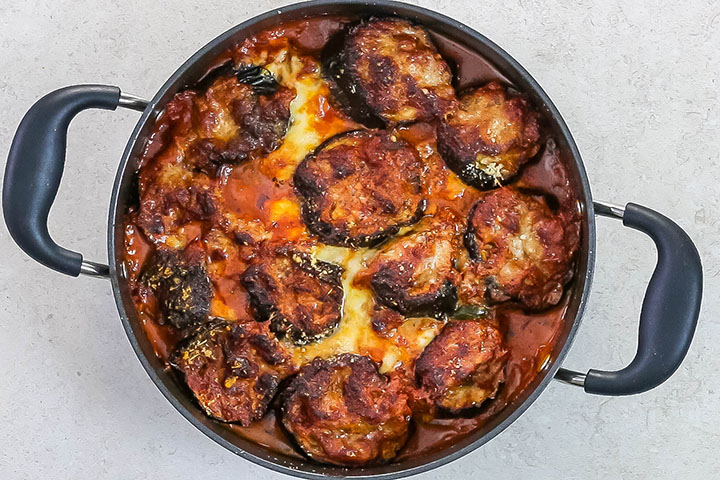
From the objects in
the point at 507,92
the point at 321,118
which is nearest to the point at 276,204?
Result: the point at 321,118

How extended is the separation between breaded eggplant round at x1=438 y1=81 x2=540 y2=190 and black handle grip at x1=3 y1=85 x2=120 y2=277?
871 millimetres

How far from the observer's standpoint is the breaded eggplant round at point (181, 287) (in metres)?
2.55

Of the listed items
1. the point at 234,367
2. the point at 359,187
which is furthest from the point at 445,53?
the point at 234,367

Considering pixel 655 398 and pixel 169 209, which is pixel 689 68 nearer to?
pixel 655 398

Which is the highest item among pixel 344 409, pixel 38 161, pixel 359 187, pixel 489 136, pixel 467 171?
pixel 489 136

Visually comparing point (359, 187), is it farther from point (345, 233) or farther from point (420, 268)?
point (420, 268)

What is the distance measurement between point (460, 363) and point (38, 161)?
46.3 inches

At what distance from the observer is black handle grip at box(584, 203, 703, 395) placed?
2467mm

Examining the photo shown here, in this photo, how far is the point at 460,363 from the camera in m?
2.54

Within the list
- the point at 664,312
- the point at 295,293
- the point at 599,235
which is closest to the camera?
the point at 664,312

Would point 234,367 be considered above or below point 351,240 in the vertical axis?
below

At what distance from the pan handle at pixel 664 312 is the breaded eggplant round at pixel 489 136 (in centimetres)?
31

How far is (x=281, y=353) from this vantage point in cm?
257

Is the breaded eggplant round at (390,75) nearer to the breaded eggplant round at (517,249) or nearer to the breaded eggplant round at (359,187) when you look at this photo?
the breaded eggplant round at (359,187)
